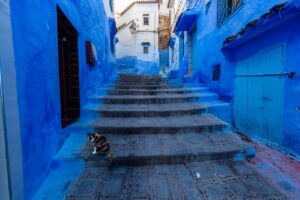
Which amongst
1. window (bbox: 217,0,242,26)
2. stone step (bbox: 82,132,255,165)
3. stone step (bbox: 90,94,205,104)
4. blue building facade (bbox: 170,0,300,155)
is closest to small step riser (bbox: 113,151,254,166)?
stone step (bbox: 82,132,255,165)

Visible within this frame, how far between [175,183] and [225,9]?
5.51 m

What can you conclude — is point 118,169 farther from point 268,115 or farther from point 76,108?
point 268,115

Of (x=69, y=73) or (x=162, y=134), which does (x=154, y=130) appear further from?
(x=69, y=73)

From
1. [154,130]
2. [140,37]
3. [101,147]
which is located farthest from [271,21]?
[140,37]

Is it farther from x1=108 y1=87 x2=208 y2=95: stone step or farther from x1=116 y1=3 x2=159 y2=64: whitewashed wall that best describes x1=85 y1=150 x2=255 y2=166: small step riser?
x1=116 y1=3 x2=159 y2=64: whitewashed wall

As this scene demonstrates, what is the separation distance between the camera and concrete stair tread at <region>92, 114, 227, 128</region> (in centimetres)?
321

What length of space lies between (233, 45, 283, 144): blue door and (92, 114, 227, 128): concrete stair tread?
1.02 m

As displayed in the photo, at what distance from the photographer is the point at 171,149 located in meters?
2.54

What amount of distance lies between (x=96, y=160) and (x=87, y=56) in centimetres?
274

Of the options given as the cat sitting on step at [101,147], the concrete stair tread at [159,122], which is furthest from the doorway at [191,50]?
the cat sitting on step at [101,147]

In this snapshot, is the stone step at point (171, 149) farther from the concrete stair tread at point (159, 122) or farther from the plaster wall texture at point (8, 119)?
the plaster wall texture at point (8, 119)

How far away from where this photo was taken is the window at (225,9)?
465 centimetres

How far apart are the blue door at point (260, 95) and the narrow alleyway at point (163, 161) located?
1.00m

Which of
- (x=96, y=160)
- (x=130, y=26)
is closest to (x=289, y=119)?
(x=96, y=160)
